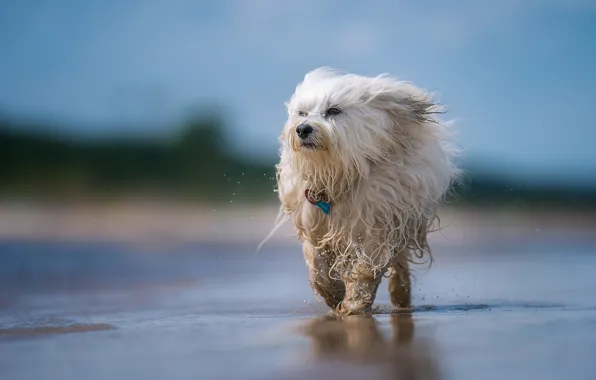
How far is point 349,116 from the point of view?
5602mm

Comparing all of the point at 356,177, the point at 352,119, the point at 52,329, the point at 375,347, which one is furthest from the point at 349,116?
the point at 52,329

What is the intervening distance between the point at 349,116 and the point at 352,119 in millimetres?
25

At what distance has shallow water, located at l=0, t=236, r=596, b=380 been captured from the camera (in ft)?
12.4

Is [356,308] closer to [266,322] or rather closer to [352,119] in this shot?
[266,322]

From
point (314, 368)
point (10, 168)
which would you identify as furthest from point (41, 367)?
point (10, 168)

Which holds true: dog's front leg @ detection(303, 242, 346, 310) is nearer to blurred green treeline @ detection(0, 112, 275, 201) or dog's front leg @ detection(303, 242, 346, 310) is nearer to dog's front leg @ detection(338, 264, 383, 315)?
dog's front leg @ detection(338, 264, 383, 315)

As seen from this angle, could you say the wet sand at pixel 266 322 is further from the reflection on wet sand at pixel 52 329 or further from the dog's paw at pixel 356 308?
the dog's paw at pixel 356 308

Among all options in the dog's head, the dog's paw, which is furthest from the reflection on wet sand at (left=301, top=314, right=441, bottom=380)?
the dog's head

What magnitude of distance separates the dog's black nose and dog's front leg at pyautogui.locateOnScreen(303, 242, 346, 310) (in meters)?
0.82

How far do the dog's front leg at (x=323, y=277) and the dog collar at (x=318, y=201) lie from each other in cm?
29

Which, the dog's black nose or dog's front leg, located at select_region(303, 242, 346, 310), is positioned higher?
the dog's black nose

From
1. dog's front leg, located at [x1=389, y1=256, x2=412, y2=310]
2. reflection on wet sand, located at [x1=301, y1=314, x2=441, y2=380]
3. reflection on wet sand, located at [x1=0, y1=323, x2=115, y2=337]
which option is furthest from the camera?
dog's front leg, located at [x1=389, y1=256, x2=412, y2=310]

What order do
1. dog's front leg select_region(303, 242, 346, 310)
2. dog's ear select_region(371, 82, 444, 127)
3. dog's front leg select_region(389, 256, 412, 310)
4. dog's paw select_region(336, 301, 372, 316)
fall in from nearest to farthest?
dog's paw select_region(336, 301, 372, 316), dog's ear select_region(371, 82, 444, 127), dog's front leg select_region(303, 242, 346, 310), dog's front leg select_region(389, 256, 412, 310)

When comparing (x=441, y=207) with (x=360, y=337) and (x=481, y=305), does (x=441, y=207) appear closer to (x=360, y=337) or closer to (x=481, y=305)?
(x=481, y=305)
